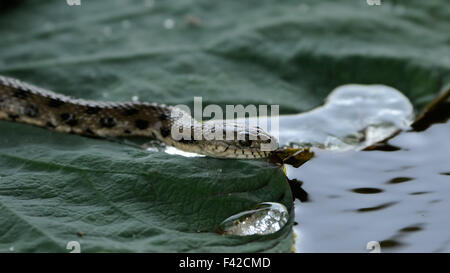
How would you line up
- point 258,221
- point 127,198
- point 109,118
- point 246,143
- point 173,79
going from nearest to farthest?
1. point 258,221
2. point 127,198
3. point 246,143
4. point 109,118
5. point 173,79

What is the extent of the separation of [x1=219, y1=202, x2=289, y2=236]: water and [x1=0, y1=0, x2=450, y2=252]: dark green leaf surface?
72 mm

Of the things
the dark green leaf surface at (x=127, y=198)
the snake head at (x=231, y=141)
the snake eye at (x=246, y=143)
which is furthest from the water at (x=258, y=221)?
the snake eye at (x=246, y=143)

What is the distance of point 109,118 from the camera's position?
5707 mm


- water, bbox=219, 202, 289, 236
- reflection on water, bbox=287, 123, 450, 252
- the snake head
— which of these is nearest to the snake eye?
the snake head

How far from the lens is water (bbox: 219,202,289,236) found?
12.9 ft

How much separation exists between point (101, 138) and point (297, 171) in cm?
211

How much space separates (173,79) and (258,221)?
107 inches

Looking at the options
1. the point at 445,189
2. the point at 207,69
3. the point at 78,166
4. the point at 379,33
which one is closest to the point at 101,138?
the point at 78,166

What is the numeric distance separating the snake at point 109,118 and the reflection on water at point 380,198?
890mm

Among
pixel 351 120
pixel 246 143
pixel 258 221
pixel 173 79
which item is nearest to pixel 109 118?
pixel 173 79

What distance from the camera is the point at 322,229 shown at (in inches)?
157

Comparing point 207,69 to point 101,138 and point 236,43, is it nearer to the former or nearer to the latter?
point 236,43

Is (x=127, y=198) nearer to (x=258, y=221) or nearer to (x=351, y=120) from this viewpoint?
(x=258, y=221)

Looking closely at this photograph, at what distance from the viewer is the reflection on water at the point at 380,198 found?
3.86 m
